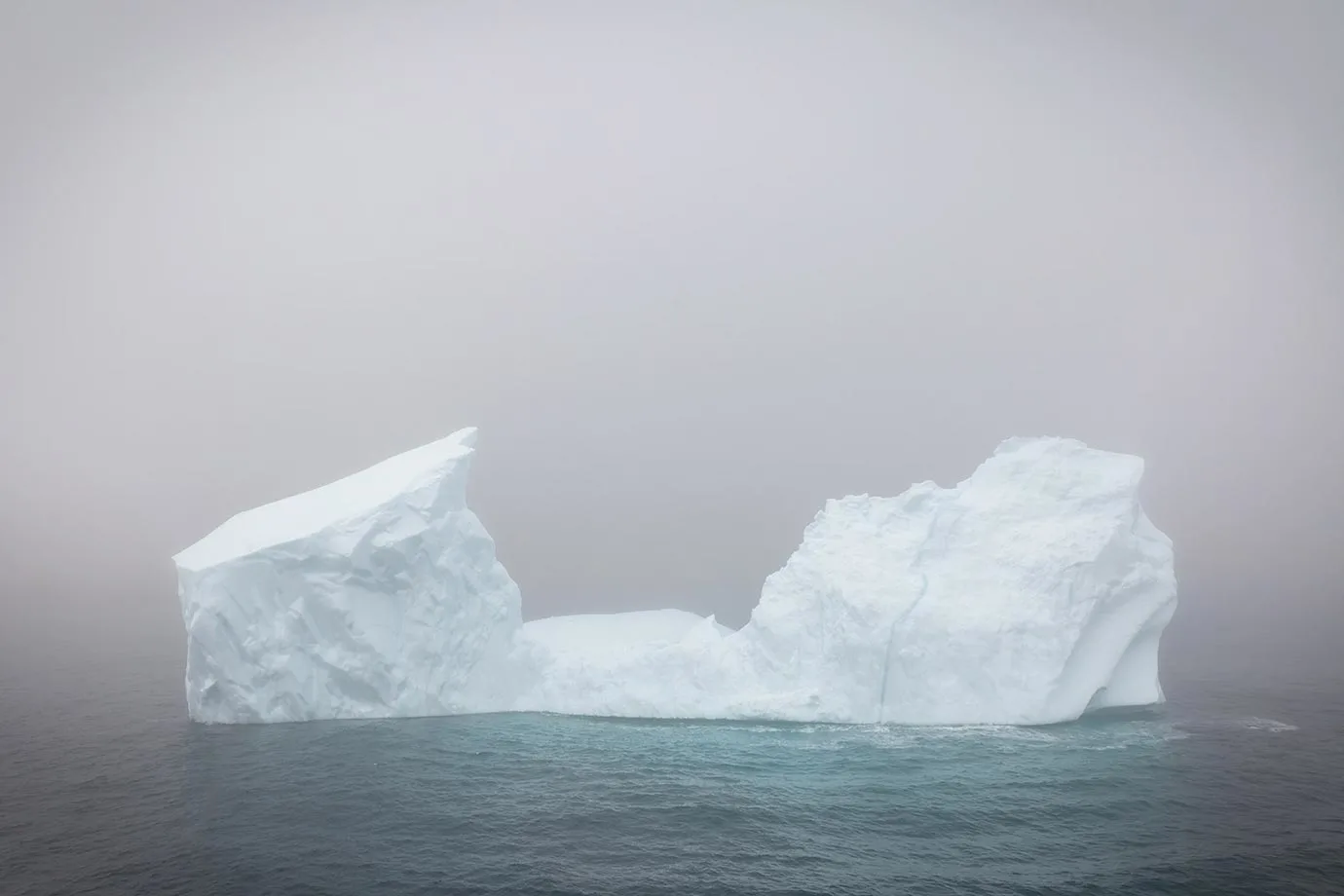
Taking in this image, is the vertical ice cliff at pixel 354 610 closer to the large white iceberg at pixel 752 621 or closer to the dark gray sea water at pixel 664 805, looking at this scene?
the large white iceberg at pixel 752 621

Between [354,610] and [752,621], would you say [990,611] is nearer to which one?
[752,621]

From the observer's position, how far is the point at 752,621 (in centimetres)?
2509

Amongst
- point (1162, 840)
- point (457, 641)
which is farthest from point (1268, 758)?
point (457, 641)

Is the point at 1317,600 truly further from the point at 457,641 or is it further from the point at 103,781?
the point at 103,781

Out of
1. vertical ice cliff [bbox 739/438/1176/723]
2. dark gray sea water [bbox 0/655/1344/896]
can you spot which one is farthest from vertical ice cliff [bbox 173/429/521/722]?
vertical ice cliff [bbox 739/438/1176/723]

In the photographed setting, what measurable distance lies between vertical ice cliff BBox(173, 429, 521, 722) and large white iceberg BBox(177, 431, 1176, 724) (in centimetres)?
5

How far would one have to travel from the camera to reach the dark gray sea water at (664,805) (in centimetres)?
1355

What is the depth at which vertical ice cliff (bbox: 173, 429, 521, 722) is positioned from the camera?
2169cm

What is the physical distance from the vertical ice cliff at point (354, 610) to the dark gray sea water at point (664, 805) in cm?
100

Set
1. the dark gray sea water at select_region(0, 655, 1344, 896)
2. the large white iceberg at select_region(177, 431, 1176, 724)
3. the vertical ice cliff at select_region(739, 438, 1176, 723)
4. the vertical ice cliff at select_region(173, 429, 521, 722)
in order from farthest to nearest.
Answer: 1. the vertical ice cliff at select_region(739, 438, 1176, 723)
2. the large white iceberg at select_region(177, 431, 1176, 724)
3. the vertical ice cliff at select_region(173, 429, 521, 722)
4. the dark gray sea water at select_region(0, 655, 1344, 896)

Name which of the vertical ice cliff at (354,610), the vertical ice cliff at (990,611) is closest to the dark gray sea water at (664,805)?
the vertical ice cliff at (354,610)

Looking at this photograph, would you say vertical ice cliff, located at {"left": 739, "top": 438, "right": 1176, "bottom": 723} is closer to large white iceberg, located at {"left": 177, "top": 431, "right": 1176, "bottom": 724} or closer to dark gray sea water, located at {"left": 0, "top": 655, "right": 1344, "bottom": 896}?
large white iceberg, located at {"left": 177, "top": 431, "right": 1176, "bottom": 724}

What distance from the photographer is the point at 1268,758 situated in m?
19.1

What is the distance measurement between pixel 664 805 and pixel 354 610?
1084cm
